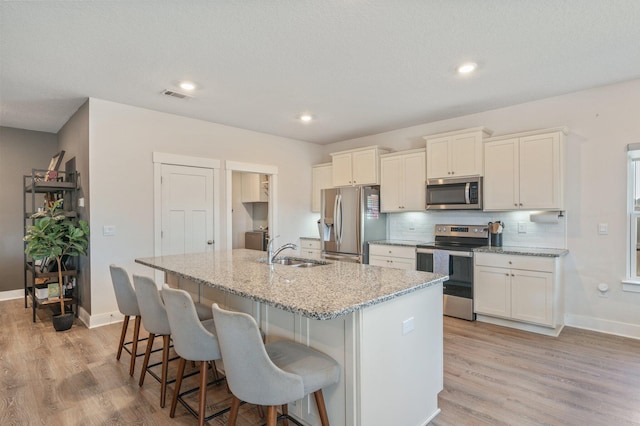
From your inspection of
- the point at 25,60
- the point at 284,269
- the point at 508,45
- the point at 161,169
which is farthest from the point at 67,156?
the point at 508,45

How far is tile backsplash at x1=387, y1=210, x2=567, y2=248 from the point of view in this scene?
13.1 feet

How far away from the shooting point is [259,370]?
1.50 m

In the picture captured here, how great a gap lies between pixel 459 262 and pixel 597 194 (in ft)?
5.25

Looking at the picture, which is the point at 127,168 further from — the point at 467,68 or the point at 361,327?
the point at 467,68

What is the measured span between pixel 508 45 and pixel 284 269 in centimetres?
248

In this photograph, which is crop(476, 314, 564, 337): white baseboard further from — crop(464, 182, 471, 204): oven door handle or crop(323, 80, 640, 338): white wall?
crop(464, 182, 471, 204): oven door handle

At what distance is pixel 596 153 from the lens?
371 centimetres

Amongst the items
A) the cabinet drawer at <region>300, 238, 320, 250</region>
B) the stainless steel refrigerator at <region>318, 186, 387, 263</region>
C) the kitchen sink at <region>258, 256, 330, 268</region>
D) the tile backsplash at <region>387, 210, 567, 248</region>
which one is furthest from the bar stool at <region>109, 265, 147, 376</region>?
the tile backsplash at <region>387, 210, 567, 248</region>

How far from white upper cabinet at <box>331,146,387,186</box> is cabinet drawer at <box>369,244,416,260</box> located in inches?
40.3

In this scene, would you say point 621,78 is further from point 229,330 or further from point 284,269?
point 229,330

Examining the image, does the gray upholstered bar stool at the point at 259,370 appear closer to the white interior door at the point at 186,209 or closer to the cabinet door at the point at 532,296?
the cabinet door at the point at 532,296

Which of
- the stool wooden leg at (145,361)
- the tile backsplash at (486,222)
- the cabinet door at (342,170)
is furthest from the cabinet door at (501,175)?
the stool wooden leg at (145,361)

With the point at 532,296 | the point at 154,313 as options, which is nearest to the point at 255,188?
the point at 154,313

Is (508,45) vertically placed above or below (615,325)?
above
